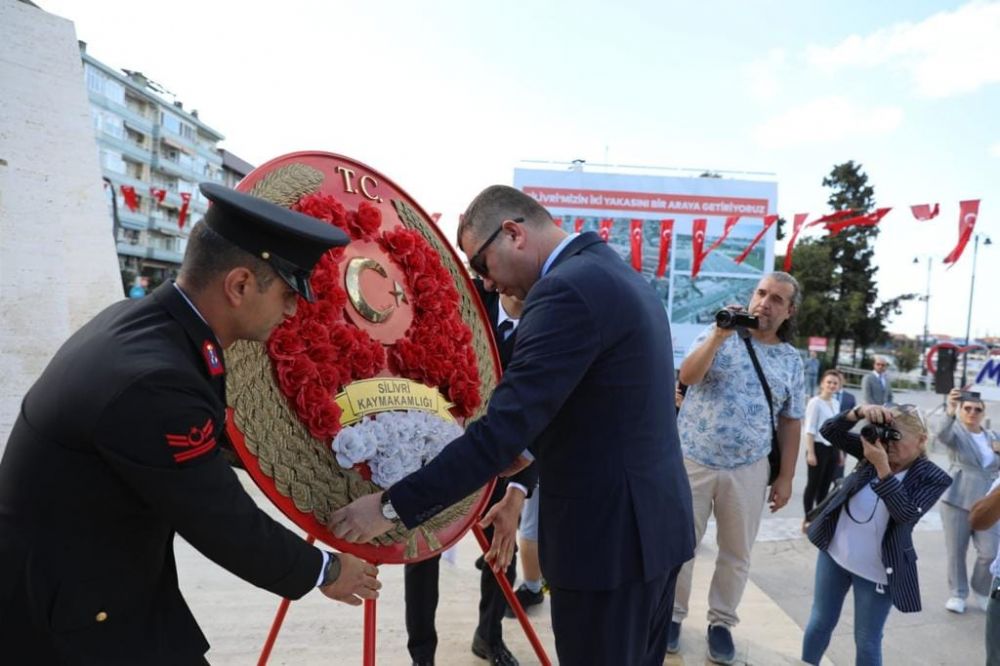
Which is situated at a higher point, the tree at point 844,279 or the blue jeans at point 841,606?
the tree at point 844,279

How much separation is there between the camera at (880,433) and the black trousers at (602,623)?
1.73 meters

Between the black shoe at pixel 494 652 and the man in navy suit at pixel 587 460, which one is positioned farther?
the black shoe at pixel 494 652

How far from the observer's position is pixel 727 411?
3.35 m

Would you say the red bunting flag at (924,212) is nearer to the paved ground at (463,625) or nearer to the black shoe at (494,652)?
the paved ground at (463,625)

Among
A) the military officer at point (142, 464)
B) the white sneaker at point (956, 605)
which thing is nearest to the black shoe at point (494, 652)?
the military officer at point (142, 464)

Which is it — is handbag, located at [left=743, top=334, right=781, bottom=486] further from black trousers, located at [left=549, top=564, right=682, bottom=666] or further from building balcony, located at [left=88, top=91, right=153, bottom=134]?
building balcony, located at [left=88, top=91, right=153, bottom=134]

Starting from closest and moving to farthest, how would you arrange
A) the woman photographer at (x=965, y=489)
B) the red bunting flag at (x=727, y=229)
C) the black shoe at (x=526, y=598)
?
1. the black shoe at (x=526, y=598)
2. the woman photographer at (x=965, y=489)
3. the red bunting flag at (x=727, y=229)

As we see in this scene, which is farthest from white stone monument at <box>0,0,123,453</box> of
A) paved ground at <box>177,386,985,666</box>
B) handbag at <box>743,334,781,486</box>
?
handbag at <box>743,334,781,486</box>

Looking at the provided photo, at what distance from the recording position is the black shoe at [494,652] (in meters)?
3.07

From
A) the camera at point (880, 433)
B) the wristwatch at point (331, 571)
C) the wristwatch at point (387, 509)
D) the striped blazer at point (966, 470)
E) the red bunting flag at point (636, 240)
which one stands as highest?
the red bunting flag at point (636, 240)

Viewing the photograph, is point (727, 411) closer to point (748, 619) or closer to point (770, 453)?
point (770, 453)

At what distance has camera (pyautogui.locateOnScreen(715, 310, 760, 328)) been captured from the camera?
3180mm

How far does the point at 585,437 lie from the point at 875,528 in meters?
2.02

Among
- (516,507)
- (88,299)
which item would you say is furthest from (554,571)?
(88,299)
